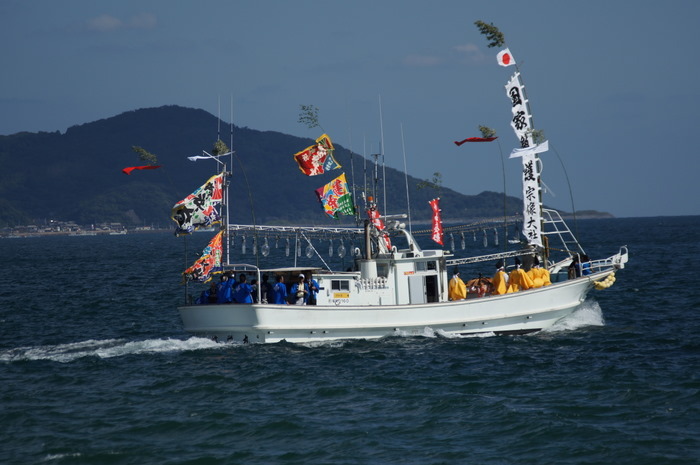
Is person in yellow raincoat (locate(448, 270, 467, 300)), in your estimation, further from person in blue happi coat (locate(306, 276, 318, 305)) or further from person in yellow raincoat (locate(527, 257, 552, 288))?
person in blue happi coat (locate(306, 276, 318, 305))

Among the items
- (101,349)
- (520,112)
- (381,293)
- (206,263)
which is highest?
(520,112)

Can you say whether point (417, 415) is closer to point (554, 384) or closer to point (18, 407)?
point (554, 384)

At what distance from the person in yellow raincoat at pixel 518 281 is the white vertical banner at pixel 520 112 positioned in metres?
4.99

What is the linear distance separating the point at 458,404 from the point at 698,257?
5898cm

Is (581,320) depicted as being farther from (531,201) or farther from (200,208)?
(200,208)

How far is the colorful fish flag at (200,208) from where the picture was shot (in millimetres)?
29812

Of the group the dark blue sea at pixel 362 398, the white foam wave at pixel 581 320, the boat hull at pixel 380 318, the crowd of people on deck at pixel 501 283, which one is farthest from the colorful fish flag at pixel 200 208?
the white foam wave at pixel 581 320

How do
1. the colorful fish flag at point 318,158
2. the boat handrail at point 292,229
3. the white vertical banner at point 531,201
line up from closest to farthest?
the colorful fish flag at point 318,158 → the boat handrail at point 292,229 → the white vertical banner at point 531,201

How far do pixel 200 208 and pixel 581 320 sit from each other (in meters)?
16.3

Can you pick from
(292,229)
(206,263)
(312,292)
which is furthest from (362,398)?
(292,229)

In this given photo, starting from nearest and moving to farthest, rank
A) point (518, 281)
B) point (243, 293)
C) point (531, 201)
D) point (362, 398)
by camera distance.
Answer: point (362, 398)
point (243, 293)
point (518, 281)
point (531, 201)

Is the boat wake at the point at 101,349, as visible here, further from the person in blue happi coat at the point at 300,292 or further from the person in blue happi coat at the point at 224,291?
the person in blue happi coat at the point at 300,292

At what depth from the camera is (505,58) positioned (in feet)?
112

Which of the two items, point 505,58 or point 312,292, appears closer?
point 312,292
